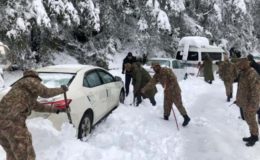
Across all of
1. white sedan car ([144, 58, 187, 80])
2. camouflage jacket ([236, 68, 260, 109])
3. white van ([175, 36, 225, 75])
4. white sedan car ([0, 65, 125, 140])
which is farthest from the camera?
white van ([175, 36, 225, 75])

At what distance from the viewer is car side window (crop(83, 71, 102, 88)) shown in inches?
329

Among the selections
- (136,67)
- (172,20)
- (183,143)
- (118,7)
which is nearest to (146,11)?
(118,7)

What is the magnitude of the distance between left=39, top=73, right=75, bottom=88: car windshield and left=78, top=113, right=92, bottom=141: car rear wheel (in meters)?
0.75

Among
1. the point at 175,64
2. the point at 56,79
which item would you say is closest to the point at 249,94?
the point at 56,79

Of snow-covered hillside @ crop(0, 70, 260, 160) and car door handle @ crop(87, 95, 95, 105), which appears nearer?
snow-covered hillside @ crop(0, 70, 260, 160)

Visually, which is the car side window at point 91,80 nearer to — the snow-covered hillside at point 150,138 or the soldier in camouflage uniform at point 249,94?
the snow-covered hillside at point 150,138

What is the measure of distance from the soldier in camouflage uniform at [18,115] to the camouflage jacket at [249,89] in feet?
15.0

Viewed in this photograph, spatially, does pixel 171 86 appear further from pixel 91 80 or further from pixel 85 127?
pixel 85 127

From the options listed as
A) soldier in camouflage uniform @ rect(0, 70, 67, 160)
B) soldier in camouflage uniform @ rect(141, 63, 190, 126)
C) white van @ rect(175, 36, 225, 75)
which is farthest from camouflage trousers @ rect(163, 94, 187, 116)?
white van @ rect(175, 36, 225, 75)

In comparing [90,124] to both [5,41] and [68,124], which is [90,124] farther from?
[5,41]

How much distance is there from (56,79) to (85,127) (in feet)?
3.58

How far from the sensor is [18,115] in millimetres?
5277

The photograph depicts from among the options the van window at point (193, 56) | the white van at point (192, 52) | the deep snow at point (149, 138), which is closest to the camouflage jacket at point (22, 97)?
the deep snow at point (149, 138)

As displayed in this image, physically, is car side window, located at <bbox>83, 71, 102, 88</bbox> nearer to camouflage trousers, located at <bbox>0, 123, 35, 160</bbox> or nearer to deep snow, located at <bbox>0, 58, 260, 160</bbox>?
deep snow, located at <bbox>0, 58, 260, 160</bbox>
